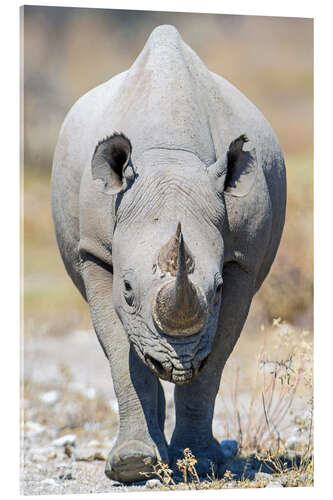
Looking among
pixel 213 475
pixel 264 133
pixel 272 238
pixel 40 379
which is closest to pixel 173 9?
pixel 264 133

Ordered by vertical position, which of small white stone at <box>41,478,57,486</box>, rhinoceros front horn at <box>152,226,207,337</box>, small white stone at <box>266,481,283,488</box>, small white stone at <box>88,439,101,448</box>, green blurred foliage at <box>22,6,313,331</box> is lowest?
small white stone at <box>266,481,283,488</box>

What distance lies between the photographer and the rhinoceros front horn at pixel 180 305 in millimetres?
5902

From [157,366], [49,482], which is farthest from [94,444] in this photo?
[157,366]

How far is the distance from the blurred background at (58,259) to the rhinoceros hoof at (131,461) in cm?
25

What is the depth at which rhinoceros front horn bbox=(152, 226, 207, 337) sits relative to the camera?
590 centimetres

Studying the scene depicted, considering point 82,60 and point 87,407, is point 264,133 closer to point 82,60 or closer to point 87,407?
point 82,60

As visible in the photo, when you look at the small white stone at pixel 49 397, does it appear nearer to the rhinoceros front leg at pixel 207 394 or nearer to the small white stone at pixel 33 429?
the small white stone at pixel 33 429

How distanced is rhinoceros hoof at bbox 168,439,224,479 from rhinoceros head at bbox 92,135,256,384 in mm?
1311

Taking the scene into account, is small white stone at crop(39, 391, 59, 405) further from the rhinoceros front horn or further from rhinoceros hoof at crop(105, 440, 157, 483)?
the rhinoceros front horn

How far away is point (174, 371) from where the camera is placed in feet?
20.5

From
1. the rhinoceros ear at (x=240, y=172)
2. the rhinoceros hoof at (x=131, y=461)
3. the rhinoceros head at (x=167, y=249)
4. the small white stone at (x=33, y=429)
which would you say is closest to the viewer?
the rhinoceros head at (x=167, y=249)

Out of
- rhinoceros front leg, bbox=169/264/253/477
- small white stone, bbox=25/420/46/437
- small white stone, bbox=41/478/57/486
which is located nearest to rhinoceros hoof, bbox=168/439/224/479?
rhinoceros front leg, bbox=169/264/253/477

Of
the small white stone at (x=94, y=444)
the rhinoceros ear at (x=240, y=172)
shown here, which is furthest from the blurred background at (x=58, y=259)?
the rhinoceros ear at (x=240, y=172)
